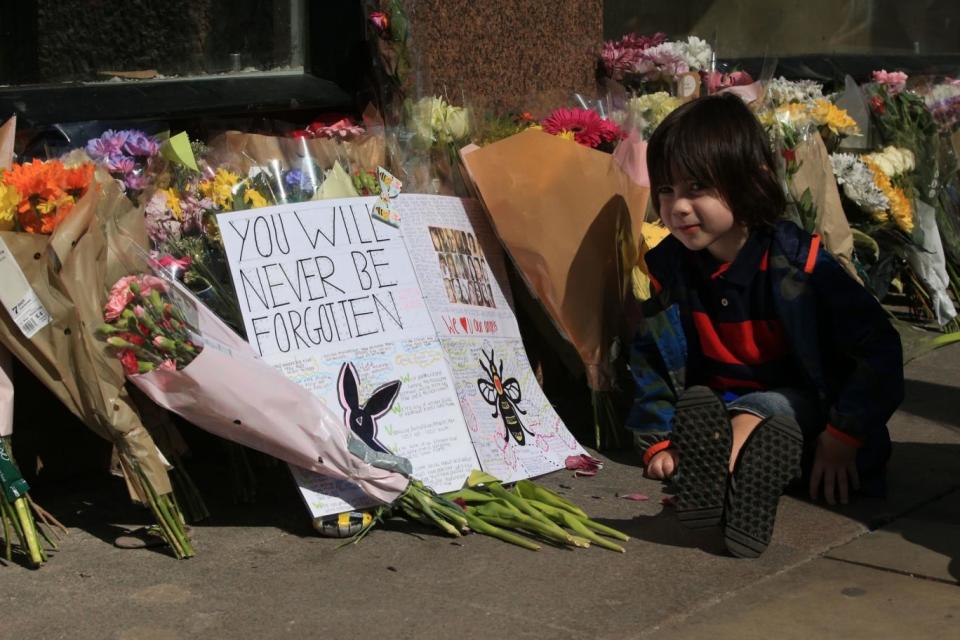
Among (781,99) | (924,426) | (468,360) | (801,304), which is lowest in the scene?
(924,426)

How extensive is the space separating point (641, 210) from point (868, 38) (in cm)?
508

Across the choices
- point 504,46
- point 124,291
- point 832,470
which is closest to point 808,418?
point 832,470

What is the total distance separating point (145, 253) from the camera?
3449 millimetres

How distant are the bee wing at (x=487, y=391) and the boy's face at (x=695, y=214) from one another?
0.73 meters

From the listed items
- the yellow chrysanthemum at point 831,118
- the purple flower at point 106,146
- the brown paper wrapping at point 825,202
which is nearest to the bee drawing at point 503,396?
the purple flower at point 106,146

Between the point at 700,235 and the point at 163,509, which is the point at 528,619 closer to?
the point at 163,509

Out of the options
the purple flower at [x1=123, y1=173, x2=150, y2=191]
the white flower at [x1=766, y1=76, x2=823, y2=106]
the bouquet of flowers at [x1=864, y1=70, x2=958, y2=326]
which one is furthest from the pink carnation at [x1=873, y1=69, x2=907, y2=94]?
the purple flower at [x1=123, y1=173, x2=150, y2=191]

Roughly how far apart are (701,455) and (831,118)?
2751mm

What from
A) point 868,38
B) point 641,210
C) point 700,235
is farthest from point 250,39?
point 868,38

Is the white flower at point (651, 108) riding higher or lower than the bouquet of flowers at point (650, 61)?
lower

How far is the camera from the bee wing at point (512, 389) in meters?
4.05

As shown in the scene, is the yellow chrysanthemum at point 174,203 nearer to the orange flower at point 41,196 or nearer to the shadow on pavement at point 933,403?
the orange flower at point 41,196

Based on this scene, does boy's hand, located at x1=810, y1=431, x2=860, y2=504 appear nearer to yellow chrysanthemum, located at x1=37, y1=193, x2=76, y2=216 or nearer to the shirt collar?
the shirt collar

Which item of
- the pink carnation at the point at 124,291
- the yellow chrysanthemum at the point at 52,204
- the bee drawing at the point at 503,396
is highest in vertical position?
the yellow chrysanthemum at the point at 52,204
